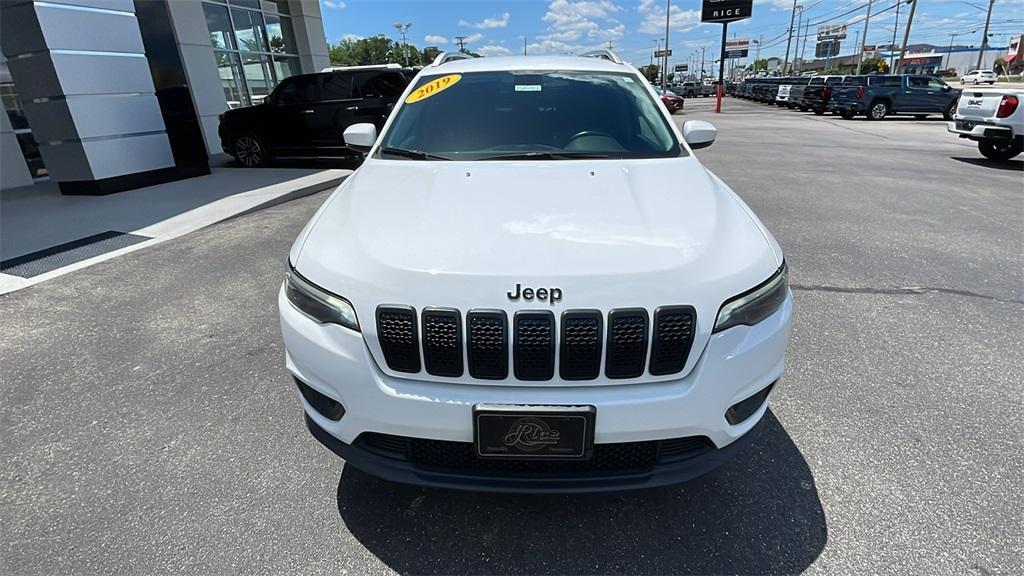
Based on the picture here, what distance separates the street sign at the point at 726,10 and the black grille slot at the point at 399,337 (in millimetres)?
29090

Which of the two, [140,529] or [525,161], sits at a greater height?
[525,161]

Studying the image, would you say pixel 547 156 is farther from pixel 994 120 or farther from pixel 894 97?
pixel 894 97

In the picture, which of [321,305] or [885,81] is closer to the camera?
[321,305]

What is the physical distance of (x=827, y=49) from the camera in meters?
A: 99.6

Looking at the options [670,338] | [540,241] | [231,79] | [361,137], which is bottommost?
[670,338]

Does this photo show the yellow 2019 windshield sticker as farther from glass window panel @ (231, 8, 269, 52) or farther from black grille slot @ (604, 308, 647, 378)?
glass window panel @ (231, 8, 269, 52)

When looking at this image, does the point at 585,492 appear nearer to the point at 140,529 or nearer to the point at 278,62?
the point at 140,529

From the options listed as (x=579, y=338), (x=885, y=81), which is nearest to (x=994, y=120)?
(x=579, y=338)

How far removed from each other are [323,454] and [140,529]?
706 mm

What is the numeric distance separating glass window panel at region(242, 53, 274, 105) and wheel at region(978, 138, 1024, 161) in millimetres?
17092

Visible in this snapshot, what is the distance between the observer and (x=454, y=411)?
164cm

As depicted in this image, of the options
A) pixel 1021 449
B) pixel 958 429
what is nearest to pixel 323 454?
pixel 958 429

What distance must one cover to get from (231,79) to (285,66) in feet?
8.27

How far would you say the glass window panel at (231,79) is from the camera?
42.9 ft
